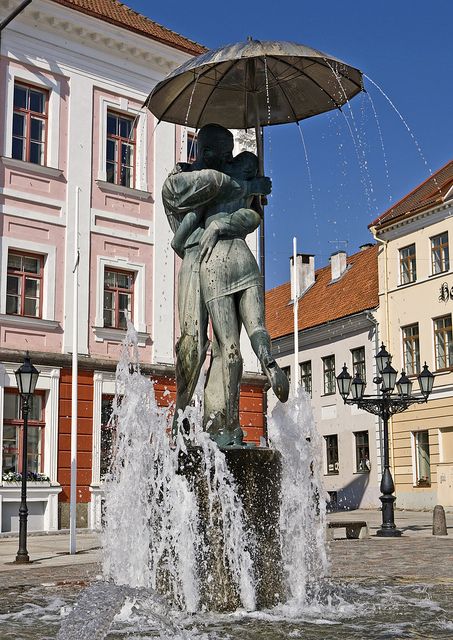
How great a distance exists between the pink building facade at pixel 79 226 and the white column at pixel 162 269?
31mm

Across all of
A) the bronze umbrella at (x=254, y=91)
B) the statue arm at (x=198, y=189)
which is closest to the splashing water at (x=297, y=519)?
the statue arm at (x=198, y=189)

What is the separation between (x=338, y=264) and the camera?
41.0 metres

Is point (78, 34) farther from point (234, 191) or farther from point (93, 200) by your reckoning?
point (234, 191)

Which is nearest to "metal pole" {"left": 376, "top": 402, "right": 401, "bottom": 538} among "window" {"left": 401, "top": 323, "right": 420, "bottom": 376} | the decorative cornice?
the decorative cornice

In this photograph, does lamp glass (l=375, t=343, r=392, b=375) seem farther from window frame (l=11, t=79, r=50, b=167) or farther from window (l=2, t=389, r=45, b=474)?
window frame (l=11, t=79, r=50, b=167)

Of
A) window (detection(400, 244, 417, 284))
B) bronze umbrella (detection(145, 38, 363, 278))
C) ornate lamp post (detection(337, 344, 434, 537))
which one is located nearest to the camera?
bronze umbrella (detection(145, 38, 363, 278))

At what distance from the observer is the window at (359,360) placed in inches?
1407

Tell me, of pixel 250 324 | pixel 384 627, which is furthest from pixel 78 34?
pixel 384 627

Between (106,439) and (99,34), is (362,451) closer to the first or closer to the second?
(106,439)

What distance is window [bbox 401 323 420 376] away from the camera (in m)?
32.7

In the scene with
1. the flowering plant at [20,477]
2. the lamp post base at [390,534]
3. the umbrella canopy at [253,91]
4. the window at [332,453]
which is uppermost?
the umbrella canopy at [253,91]

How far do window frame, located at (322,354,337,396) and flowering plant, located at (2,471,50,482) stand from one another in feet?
63.1

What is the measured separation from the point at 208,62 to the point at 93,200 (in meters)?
16.2

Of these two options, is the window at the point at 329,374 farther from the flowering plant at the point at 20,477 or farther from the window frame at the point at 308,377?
the flowering plant at the point at 20,477
